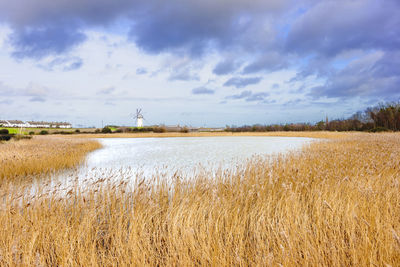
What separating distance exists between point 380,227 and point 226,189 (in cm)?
301

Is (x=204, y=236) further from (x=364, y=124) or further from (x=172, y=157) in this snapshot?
(x=364, y=124)

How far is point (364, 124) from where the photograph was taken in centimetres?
4522

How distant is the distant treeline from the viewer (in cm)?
4016

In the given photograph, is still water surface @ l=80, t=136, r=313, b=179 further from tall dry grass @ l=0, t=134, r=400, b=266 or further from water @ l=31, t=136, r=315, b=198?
tall dry grass @ l=0, t=134, r=400, b=266

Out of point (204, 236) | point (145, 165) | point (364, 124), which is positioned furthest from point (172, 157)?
point (364, 124)

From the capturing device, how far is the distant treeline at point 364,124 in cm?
4016

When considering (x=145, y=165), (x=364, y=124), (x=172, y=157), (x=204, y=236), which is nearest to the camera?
Answer: (x=204, y=236)

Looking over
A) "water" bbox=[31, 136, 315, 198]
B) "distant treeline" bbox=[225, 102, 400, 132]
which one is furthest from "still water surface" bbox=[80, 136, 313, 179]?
"distant treeline" bbox=[225, 102, 400, 132]

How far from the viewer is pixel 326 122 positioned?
178ft

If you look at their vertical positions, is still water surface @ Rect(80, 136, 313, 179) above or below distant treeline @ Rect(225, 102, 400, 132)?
below

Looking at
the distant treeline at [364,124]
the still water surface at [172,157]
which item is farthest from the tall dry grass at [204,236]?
the distant treeline at [364,124]

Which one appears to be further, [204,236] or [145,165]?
[145,165]

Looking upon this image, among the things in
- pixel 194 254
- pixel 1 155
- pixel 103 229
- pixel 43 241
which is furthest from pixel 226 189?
pixel 1 155

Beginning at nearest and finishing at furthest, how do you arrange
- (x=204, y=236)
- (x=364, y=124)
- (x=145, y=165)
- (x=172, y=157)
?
(x=204, y=236) < (x=145, y=165) < (x=172, y=157) < (x=364, y=124)
